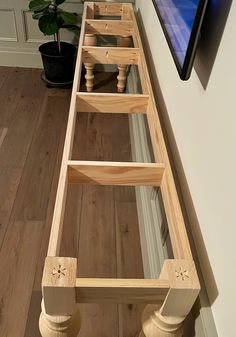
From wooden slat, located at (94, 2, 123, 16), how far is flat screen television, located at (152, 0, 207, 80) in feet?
3.97

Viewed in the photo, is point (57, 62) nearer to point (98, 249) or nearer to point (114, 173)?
point (98, 249)

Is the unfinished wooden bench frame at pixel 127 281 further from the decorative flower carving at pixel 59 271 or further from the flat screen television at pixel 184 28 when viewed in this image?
the flat screen television at pixel 184 28

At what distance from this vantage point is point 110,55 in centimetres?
166

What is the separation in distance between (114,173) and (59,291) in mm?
417

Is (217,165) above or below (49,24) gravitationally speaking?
above

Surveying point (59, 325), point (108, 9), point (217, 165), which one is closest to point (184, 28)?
point (217, 165)

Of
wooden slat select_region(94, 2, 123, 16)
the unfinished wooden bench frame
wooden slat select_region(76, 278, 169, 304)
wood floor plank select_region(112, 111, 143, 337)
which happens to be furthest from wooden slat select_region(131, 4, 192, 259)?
wooden slat select_region(94, 2, 123, 16)

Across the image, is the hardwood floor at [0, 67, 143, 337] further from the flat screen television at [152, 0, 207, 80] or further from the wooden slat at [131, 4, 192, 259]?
Answer: the flat screen television at [152, 0, 207, 80]

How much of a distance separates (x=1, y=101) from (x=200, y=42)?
2.11 meters

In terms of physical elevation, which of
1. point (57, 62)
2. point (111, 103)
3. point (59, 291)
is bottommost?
point (57, 62)

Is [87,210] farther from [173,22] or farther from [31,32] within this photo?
[31,32]

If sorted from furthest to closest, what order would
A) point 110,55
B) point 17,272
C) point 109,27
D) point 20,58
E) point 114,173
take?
point 20,58 → point 109,27 → point 110,55 → point 17,272 → point 114,173

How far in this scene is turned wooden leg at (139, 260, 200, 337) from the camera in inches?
24.8

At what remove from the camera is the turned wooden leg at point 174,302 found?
629 mm
